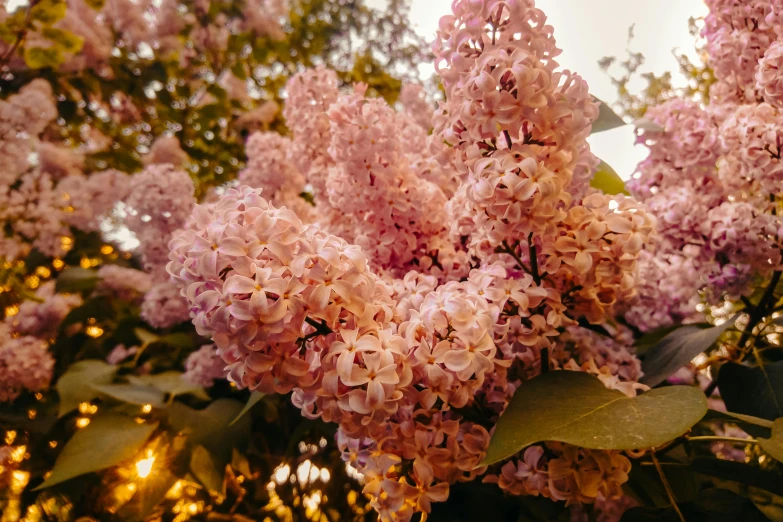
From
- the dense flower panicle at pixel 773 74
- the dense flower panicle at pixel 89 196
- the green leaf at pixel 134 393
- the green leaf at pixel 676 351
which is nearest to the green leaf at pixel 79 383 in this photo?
the green leaf at pixel 134 393

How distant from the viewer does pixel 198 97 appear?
1.04 metres

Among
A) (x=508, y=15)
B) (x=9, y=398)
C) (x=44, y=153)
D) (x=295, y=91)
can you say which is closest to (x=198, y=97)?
(x=44, y=153)

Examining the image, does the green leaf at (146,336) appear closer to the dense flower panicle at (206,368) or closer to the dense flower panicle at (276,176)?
the dense flower panicle at (206,368)

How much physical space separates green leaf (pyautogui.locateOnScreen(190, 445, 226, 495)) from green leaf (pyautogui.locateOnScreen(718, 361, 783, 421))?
0.48 metres

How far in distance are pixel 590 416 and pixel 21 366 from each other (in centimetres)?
66

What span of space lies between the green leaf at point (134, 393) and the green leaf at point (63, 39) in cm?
51

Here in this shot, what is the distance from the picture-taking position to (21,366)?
0.66 metres

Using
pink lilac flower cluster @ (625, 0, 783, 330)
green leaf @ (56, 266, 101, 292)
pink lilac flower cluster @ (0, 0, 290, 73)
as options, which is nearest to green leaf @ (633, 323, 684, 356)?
pink lilac flower cluster @ (625, 0, 783, 330)

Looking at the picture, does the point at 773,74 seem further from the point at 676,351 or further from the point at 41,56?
the point at 41,56

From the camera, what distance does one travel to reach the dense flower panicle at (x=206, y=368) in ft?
2.09

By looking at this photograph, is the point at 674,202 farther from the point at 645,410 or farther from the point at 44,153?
the point at 44,153

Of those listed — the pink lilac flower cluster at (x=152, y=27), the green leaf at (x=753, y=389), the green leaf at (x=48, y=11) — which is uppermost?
the pink lilac flower cluster at (x=152, y=27)

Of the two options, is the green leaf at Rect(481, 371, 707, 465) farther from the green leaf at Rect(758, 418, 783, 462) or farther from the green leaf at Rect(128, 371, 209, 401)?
the green leaf at Rect(128, 371, 209, 401)

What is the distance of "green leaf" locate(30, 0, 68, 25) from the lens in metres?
0.77
